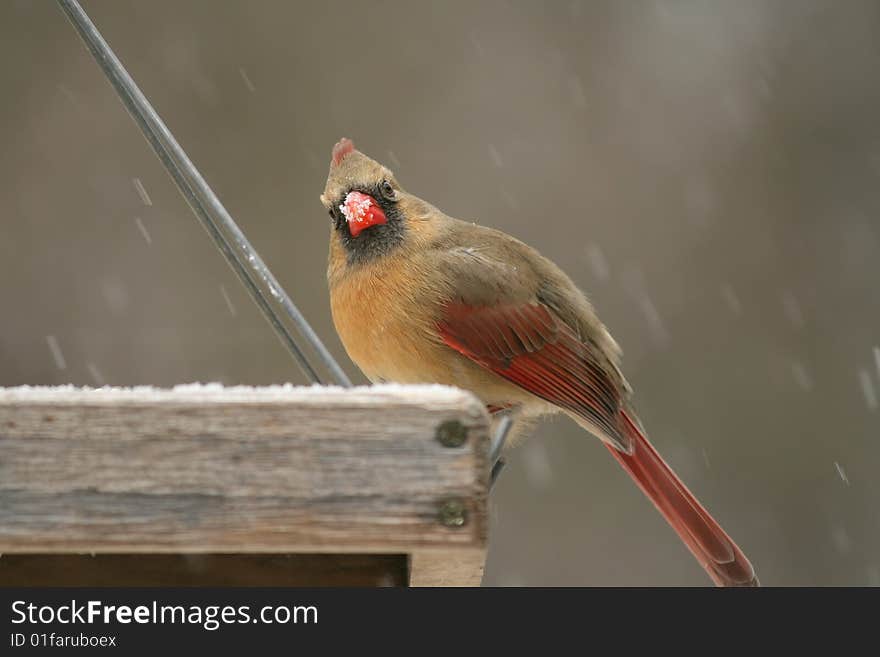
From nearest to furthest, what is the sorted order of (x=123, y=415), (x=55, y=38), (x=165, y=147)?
(x=123, y=415) < (x=165, y=147) < (x=55, y=38)

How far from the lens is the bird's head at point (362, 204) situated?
234 centimetres

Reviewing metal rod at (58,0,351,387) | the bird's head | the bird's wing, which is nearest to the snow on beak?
the bird's head

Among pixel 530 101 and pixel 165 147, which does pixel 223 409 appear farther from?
pixel 530 101

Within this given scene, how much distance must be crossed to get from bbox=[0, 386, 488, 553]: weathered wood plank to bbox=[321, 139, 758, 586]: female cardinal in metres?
1.08

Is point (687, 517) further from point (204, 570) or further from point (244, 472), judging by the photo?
point (244, 472)

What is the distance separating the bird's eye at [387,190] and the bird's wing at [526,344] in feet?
0.64

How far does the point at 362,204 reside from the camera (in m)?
2.35

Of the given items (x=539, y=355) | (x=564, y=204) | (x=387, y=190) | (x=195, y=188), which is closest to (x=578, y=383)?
(x=539, y=355)

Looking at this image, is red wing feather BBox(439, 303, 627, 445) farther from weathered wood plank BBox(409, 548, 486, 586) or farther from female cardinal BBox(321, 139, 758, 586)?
weathered wood plank BBox(409, 548, 486, 586)

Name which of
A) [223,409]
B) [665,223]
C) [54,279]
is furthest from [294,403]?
[665,223]

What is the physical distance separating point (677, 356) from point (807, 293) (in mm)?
604

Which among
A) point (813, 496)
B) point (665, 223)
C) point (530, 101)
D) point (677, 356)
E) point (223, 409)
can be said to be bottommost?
point (813, 496)

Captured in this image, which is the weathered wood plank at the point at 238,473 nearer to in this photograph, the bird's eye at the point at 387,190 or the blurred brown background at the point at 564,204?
the bird's eye at the point at 387,190

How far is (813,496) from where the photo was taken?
4.67 m
